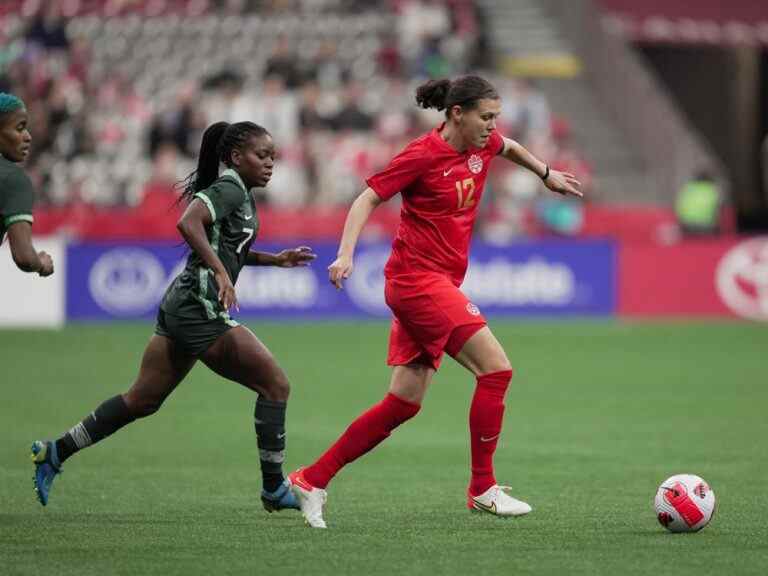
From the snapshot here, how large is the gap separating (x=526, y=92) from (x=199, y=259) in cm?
1819

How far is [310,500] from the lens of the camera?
7.86 metres

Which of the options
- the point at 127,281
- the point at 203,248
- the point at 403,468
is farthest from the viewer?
the point at 127,281

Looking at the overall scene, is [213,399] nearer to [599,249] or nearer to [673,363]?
[673,363]

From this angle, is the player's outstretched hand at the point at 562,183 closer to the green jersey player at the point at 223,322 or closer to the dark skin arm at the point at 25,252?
the green jersey player at the point at 223,322

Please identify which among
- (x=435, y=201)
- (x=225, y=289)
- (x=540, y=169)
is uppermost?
(x=540, y=169)

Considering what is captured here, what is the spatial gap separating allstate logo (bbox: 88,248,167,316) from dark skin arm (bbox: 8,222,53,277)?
1410cm

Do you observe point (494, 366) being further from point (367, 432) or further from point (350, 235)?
point (350, 235)

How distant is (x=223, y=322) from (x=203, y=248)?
0.50 meters

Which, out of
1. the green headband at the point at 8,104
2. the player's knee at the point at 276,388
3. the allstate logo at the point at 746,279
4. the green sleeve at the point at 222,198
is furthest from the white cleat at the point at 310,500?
the allstate logo at the point at 746,279

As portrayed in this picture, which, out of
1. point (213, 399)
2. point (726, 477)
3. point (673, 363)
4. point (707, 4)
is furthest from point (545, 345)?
point (707, 4)

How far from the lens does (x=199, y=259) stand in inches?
310

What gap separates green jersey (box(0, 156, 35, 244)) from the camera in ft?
24.5

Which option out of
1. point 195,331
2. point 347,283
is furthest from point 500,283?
point 195,331

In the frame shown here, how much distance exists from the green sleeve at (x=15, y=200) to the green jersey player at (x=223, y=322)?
788 mm
